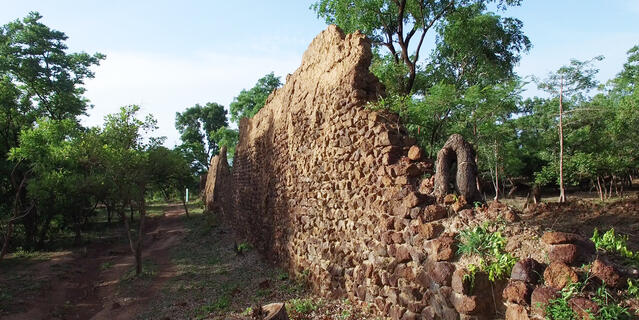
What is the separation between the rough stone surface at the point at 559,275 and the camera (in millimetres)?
2826

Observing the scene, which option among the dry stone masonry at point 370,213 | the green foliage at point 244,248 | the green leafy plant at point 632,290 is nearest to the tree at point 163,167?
the green foliage at point 244,248

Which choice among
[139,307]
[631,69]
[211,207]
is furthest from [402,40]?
[631,69]

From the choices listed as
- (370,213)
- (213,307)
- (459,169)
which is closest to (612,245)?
(459,169)

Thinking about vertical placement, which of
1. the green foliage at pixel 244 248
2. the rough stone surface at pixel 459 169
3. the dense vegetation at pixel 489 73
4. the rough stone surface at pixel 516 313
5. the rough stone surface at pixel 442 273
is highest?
the dense vegetation at pixel 489 73

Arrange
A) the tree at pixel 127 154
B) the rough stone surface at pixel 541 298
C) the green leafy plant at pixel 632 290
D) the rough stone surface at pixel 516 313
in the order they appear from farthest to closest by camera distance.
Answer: the tree at pixel 127 154
the rough stone surface at pixel 516 313
the rough stone surface at pixel 541 298
the green leafy plant at pixel 632 290

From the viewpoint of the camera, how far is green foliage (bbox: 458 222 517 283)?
3289 mm

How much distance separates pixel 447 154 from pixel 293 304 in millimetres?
3262

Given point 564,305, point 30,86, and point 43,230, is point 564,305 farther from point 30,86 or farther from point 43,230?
point 30,86

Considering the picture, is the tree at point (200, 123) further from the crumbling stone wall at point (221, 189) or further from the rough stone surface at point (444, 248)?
the rough stone surface at point (444, 248)

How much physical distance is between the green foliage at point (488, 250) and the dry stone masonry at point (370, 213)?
74 millimetres

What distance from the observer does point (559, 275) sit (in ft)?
9.48

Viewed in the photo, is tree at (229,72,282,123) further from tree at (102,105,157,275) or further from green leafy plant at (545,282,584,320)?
green leafy plant at (545,282,584,320)

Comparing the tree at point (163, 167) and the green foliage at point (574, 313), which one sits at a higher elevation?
the tree at point (163, 167)

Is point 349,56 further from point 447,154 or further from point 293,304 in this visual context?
point 293,304
